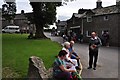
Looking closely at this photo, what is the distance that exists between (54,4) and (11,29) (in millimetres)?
49377

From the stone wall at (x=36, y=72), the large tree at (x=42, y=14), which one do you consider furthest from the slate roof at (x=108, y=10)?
the stone wall at (x=36, y=72)

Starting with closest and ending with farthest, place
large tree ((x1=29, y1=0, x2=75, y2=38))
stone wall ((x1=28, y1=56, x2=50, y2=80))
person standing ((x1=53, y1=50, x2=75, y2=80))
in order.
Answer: person standing ((x1=53, y1=50, x2=75, y2=80)), stone wall ((x1=28, y1=56, x2=50, y2=80)), large tree ((x1=29, y1=0, x2=75, y2=38))

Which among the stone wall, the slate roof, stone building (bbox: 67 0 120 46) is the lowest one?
the stone wall

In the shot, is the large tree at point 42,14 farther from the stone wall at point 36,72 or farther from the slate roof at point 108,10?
the stone wall at point 36,72

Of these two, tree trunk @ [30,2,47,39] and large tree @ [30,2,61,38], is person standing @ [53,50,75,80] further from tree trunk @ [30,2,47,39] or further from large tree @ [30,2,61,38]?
tree trunk @ [30,2,47,39]

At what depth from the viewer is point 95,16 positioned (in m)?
50.2

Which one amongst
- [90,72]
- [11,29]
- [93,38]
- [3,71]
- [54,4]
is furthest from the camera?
[11,29]

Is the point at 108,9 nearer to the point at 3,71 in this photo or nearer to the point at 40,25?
the point at 40,25

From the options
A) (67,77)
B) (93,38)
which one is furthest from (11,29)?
(67,77)

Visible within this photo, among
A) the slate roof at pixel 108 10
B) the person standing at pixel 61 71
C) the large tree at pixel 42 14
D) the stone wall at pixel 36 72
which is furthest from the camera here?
the slate roof at pixel 108 10

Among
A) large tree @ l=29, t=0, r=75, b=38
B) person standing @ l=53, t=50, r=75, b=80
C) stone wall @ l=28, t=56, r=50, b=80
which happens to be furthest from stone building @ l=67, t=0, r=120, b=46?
person standing @ l=53, t=50, r=75, b=80

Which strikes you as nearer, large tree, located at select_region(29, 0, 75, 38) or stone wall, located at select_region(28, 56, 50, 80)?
stone wall, located at select_region(28, 56, 50, 80)

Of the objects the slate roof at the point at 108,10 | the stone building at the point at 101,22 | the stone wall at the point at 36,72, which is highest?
the slate roof at the point at 108,10

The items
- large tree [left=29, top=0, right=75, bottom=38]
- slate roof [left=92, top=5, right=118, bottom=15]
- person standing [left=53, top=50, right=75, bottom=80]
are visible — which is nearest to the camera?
person standing [left=53, top=50, right=75, bottom=80]
